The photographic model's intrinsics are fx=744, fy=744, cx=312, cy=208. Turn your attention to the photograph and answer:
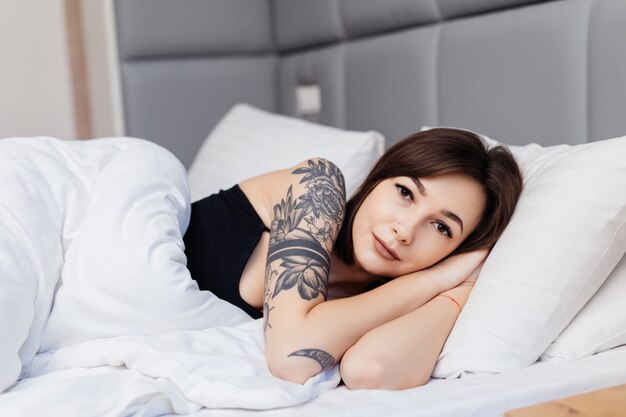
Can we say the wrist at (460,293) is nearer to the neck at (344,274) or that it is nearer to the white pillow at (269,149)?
the neck at (344,274)

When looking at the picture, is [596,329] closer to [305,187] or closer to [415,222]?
[415,222]

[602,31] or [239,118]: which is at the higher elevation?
[602,31]

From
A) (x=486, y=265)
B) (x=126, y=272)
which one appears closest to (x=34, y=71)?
(x=126, y=272)

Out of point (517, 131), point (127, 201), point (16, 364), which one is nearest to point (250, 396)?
point (16, 364)

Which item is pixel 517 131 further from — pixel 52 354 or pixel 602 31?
pixel 52 354

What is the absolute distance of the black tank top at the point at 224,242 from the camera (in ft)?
4.90

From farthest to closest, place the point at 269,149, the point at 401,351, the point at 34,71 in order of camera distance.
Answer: the point at 34,71, the point at 269,149, the point at 401,351

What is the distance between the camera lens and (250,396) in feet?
3.59

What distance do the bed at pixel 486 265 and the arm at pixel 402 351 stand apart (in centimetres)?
3

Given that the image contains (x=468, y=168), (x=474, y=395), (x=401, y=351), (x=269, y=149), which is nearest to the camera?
(x=474, y=395)

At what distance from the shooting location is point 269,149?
214 centimetres

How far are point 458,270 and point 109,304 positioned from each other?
65 cm

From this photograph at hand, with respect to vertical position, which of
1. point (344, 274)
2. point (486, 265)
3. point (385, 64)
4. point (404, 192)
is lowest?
point (344, 274)

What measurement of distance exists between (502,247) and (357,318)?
293mm
